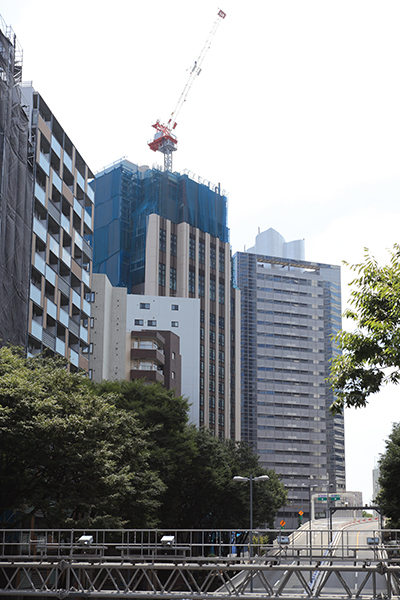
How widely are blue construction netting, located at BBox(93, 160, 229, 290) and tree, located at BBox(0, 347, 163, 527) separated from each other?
103m

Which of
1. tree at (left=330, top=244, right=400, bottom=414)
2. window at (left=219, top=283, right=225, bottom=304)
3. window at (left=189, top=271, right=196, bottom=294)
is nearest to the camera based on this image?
tree at (left=330, top=244, right=400, bottom=414)

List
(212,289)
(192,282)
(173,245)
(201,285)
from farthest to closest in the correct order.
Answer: (212,289), (201,285), (173,245), (192,282)

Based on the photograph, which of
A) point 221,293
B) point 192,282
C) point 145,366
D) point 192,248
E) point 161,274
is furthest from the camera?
point 221,293

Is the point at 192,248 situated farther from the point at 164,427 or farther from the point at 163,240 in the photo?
the point at 164,427

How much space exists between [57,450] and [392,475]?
30.3 meters

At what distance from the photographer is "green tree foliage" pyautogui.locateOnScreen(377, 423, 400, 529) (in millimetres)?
54844

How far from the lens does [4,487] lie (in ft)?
117

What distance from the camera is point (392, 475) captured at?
180 ft

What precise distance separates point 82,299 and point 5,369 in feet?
118

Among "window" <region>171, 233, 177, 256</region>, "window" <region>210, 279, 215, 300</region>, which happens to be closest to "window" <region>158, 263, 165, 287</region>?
"window" <region>171, 233, 177, 256</region>

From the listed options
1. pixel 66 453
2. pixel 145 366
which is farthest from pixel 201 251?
pixel 66 453

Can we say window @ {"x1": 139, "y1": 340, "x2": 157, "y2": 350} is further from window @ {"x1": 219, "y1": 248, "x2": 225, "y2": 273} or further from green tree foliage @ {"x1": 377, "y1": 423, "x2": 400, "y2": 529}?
window @ {"x1": 219, "y1": 248, "x2": 225, "y2": 273}

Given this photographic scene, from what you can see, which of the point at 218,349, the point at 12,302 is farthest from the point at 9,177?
the point at 218,349

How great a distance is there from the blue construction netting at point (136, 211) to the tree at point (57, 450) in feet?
339
